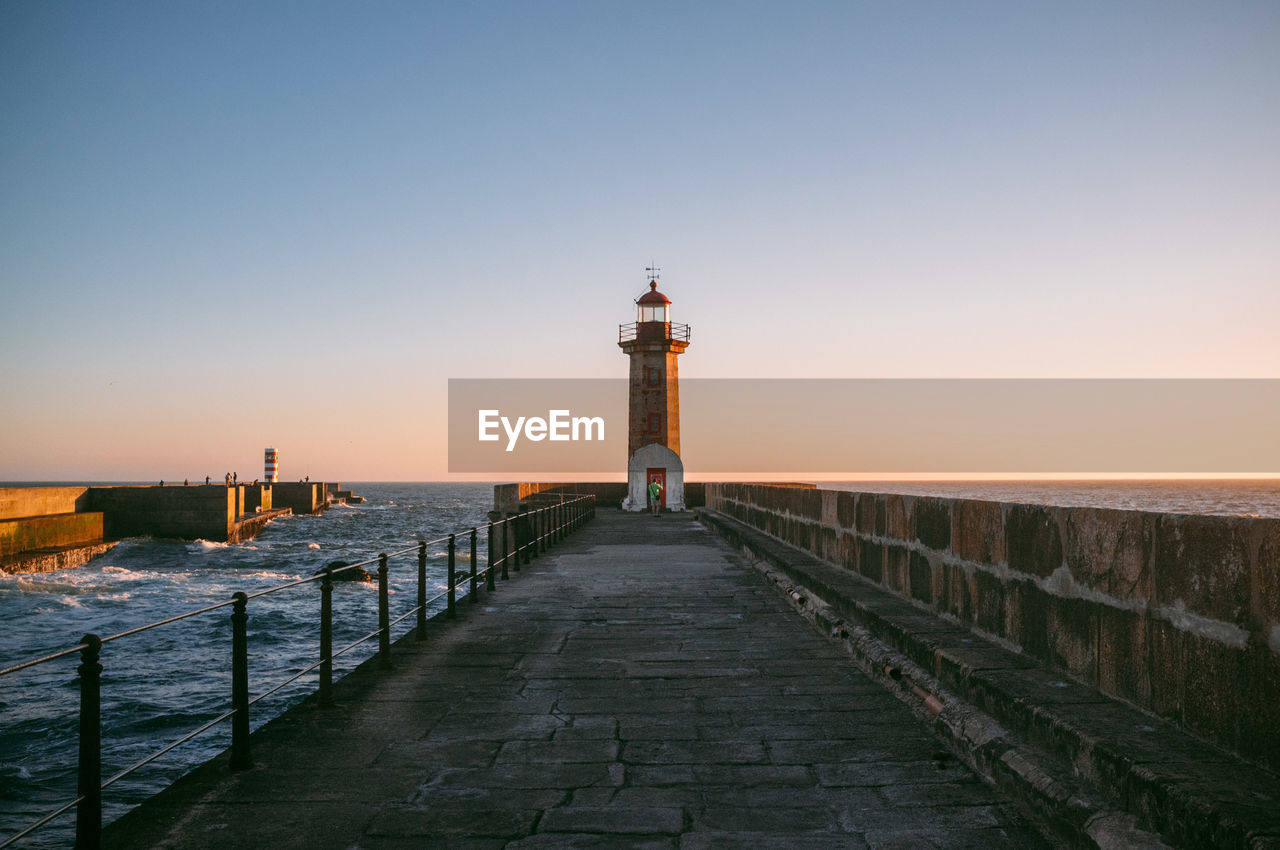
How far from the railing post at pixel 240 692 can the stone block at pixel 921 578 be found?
4.64 metres

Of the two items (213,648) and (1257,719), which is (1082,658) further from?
(213,648)

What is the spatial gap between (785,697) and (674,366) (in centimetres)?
3230

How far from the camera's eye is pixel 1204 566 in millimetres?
3352

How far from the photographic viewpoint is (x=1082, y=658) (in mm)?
4254

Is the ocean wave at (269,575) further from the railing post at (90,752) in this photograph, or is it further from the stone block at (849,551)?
the railing post at (90,752)

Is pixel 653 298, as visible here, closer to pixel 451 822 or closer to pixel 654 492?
pixel 654 492

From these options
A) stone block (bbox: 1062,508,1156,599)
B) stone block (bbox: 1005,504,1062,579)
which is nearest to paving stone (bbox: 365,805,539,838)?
stone block (bbox: 1062,508,1156,599)

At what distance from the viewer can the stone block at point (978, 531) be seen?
5289 millimetres

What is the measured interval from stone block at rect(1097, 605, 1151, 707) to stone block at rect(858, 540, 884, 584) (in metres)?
3.91

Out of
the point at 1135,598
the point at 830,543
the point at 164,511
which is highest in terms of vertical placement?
the point at 1135,598

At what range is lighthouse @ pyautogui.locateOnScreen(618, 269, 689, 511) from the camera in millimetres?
36219

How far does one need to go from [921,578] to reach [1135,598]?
304 centimetres

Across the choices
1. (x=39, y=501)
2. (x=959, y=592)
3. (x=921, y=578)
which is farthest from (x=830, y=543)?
(x=39, y=501)

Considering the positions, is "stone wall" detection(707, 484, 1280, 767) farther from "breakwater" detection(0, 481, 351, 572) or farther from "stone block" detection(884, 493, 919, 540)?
"breakwater" detection(0, 481, 351, 572)
